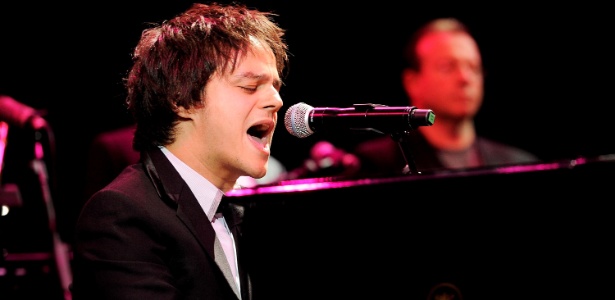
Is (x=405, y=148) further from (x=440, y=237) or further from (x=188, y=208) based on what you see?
(x=188, y=208)

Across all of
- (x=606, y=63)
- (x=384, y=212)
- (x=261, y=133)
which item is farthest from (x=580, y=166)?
(x=606, y=63)

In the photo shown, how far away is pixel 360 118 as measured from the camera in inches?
69.3

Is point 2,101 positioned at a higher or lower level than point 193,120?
lower

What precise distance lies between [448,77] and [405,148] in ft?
8.64

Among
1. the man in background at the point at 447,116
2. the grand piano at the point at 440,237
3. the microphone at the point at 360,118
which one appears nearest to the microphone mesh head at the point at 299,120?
the microphone at the point at 360,118

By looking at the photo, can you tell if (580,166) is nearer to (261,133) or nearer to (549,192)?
(549,192)

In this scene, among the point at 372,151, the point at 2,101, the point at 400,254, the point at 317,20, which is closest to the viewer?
the point at 400,254

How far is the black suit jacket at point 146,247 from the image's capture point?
1704mm

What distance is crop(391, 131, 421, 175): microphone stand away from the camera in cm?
175

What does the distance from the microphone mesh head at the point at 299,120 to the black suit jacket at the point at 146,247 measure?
0.28 meters

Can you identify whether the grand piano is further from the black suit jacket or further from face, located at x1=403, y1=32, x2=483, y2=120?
face, located at x1=403, y1=32, x2=483, y2=120

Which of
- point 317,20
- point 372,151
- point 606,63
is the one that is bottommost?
point 372,151

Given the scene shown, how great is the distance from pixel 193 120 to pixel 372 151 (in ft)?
7.67

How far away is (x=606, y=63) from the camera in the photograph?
5.04 m
